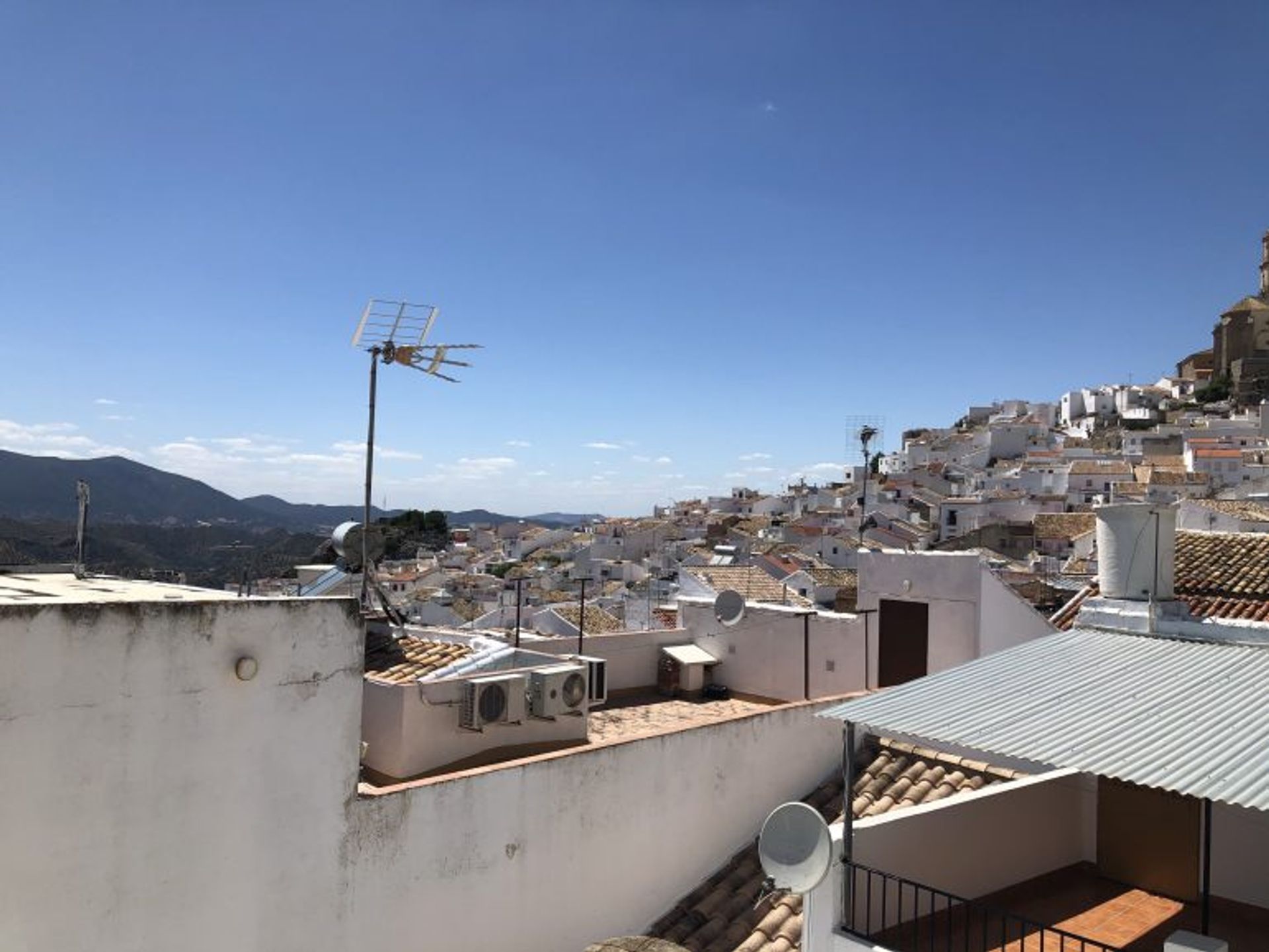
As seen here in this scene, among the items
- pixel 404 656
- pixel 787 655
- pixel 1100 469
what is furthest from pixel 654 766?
pixel 1100 469

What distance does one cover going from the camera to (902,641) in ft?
41.0

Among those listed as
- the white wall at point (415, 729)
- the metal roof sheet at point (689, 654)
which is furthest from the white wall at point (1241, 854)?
the metal roof sheet at point (689, 654)

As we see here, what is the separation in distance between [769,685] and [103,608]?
908cm

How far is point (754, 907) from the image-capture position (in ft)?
27.0

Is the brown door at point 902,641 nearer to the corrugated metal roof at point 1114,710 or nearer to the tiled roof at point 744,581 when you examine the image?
the tiled roof at point 744,581

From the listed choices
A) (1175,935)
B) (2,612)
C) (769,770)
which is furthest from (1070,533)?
(2,612)

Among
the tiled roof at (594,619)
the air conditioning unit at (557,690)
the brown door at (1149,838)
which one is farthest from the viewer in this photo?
the tiled roof at (594,619)

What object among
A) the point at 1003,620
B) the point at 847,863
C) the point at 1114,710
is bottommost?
the point at 847,863

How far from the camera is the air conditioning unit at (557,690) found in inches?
343

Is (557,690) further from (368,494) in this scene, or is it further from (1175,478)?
(1175,478)

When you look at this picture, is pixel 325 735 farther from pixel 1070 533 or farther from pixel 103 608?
pixel 1070 533

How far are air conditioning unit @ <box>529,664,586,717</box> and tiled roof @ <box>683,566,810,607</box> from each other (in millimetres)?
8443

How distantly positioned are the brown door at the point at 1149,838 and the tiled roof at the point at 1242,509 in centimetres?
3014

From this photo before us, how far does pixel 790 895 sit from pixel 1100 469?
6546cm
